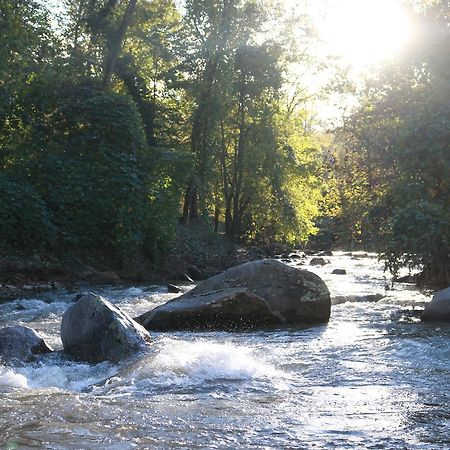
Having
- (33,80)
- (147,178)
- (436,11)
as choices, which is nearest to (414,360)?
(436,11)

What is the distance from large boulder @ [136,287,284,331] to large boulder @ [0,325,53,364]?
2.40m

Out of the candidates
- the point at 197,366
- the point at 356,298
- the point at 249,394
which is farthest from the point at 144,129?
the point at 249,394

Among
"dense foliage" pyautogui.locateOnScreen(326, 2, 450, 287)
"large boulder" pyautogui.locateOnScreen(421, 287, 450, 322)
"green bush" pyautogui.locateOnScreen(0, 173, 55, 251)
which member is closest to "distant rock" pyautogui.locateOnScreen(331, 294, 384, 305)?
"dense foliage" pyautogui.locateOnScreen(326, 2, 450, 287)

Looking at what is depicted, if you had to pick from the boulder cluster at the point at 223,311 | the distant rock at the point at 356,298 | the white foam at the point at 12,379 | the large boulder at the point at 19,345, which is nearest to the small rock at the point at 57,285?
the boulder cluster at the point at 223,311

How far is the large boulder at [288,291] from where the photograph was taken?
393 inches

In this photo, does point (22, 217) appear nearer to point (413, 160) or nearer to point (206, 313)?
point (206, 313)

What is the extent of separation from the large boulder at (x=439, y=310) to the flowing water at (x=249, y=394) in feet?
1.35

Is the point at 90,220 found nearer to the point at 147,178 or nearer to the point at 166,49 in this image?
the point at 147,178

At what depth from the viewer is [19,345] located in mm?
6961

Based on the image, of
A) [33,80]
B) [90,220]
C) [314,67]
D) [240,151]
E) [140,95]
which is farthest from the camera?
[314,67]

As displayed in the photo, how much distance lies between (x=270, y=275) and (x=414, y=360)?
12.4 ft

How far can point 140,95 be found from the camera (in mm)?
26859

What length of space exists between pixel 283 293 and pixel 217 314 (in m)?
1.19

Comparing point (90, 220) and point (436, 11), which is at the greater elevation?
point (436, 11)
